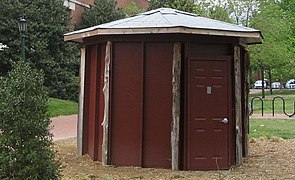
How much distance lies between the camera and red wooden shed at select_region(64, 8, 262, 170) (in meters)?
8.71

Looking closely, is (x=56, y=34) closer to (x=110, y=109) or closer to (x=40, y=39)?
(x=40, y=39)

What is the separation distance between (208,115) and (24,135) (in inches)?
172

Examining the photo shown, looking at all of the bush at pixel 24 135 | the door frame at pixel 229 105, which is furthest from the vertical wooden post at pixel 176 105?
the bush at pixel 24 135

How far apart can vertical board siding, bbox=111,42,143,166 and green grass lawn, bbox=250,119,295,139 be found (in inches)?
258

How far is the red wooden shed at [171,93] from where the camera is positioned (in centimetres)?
871

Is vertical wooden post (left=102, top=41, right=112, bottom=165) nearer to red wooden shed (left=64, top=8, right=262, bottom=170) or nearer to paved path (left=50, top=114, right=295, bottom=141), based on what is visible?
red wooden shed (left=64, top=8, right=262, bottom=170)

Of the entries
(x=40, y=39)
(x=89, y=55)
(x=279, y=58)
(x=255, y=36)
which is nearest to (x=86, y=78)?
(x=89, y=55)

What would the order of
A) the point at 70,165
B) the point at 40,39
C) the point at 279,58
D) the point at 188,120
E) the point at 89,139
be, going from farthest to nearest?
the point at 279,58 < the point at 40,39 < the point at 89,139 < the point at 70,165 < the point at 188,120

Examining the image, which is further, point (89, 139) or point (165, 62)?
point (89, 139)

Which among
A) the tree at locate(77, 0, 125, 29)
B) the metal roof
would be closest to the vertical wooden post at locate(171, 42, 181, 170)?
the metal roof

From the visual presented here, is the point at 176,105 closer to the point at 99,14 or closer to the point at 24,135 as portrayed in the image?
the point at 24,135

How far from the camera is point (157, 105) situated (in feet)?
29.3

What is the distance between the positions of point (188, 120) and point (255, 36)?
2059mm

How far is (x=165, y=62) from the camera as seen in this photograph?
8.91 meters
